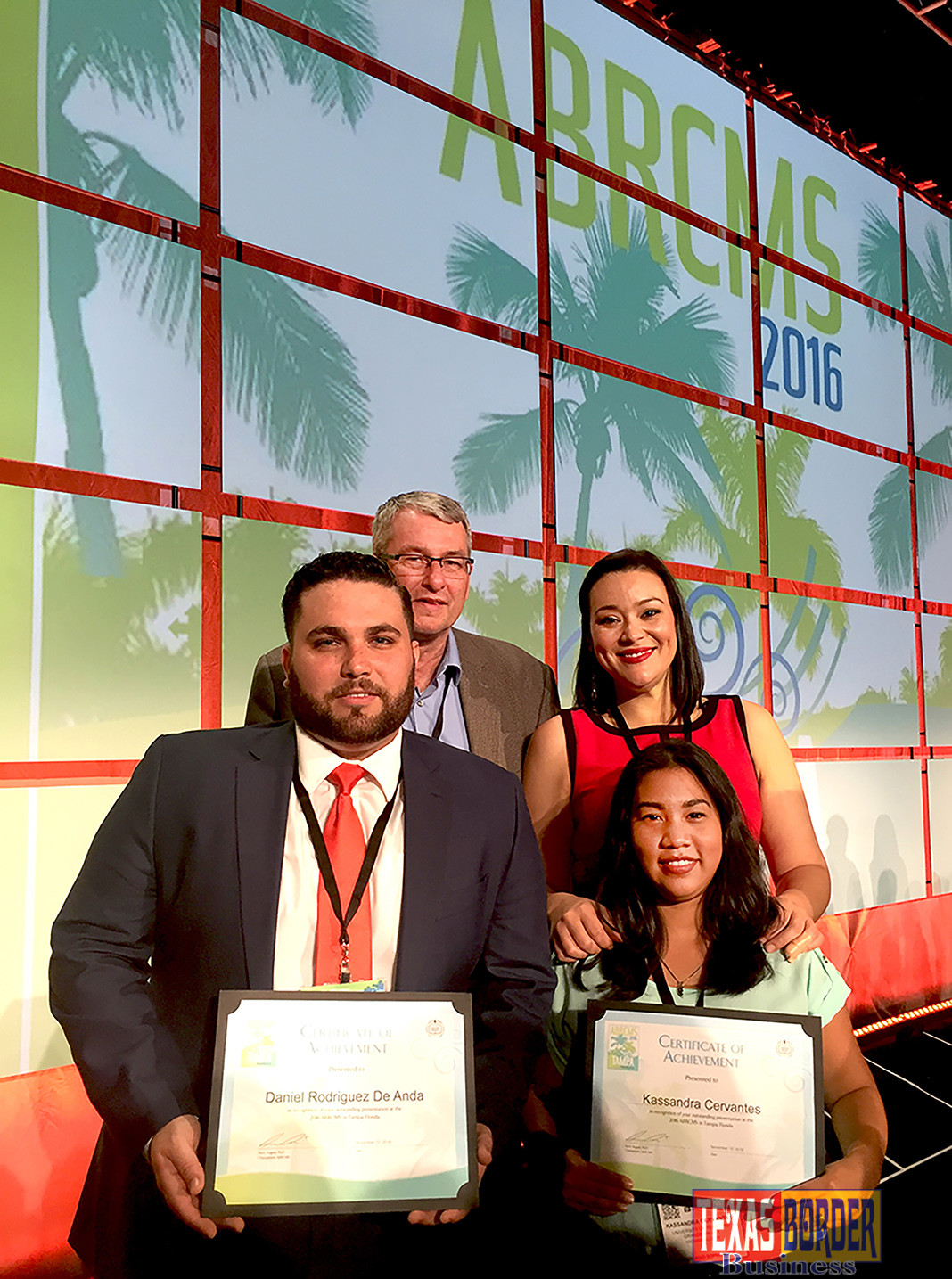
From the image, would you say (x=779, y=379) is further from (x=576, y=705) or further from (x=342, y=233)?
(x=576, y=705)

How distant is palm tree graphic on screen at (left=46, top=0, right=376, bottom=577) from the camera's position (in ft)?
9.77

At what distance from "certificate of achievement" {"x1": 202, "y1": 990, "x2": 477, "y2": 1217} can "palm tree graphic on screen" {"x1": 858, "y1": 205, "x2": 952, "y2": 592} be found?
195 inches

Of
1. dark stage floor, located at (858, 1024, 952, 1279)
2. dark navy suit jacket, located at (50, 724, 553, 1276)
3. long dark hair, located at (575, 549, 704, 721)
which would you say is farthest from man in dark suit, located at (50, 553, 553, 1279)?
dark stage floor, located at (858, 1024, 952, 1279)

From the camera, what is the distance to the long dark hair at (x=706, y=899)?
196cm

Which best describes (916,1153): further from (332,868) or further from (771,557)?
(332,868)

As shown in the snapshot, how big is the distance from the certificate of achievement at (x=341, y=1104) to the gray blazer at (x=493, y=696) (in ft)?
3.47

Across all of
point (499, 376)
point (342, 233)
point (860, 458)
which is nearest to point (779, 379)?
point (860, 458)

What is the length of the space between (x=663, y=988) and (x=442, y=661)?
105 cm

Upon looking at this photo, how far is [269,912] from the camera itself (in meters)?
1.71

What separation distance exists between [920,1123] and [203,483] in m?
3.46

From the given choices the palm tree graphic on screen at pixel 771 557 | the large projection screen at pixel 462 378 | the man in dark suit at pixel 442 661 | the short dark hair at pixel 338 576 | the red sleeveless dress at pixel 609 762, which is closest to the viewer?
the short dark hair at pixel 338 576

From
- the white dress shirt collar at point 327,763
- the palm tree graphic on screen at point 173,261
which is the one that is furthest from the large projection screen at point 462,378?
the white dress shirt collar at point 327,763

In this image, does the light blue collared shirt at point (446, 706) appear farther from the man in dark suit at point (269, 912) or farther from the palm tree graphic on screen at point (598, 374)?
the palm tree graphic on screen at point (598, 374)
